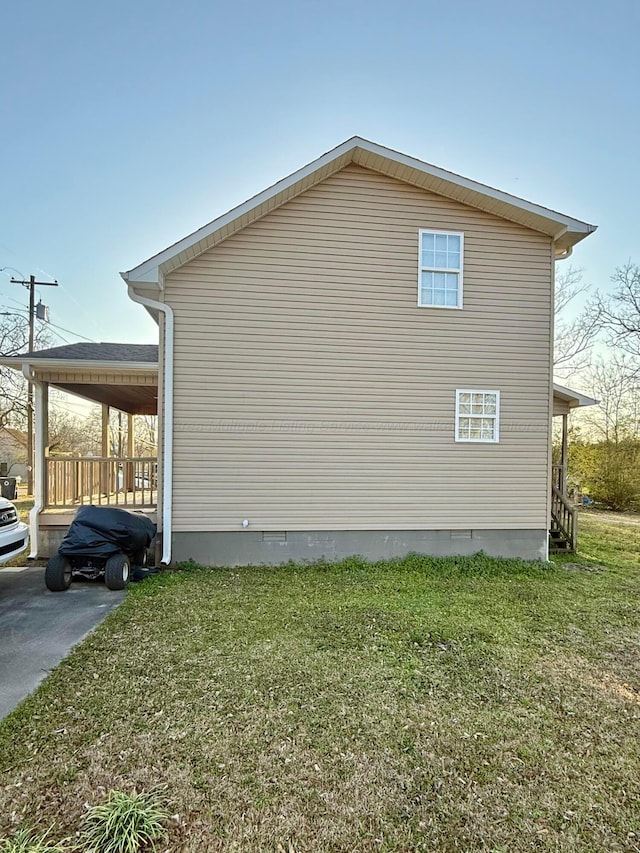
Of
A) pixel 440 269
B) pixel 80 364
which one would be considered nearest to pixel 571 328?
pixel 440 269

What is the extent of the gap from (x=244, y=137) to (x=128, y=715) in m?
11.1

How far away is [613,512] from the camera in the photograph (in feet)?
54.7

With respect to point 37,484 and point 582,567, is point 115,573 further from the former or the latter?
point 582,567

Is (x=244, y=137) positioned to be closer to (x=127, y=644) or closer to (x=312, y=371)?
(x=312, y=371)

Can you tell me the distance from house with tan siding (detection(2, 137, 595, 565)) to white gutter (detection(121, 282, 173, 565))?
25 millimetres

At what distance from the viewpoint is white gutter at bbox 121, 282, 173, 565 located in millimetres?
6820

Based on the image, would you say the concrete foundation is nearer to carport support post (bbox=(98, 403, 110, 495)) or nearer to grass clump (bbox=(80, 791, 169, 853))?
carport support post (bbox=(98, 403, 110, 495))

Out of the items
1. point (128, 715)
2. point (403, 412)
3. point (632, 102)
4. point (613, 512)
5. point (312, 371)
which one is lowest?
point (613, 512)

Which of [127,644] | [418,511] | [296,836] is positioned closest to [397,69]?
[418,511]

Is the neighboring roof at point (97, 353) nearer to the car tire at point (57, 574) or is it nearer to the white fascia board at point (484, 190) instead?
the car tire at point (57, 574)

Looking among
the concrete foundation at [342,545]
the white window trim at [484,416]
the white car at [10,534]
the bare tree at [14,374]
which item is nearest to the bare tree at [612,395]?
the concrete foundation at [342,545]

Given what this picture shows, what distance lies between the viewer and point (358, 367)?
290 inches

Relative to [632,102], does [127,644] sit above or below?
below

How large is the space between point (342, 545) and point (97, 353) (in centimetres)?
540
